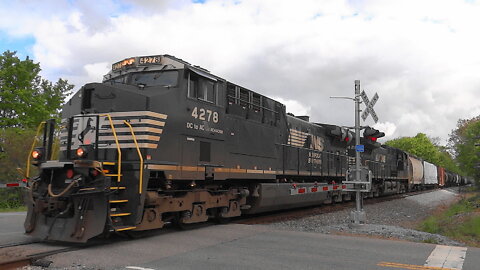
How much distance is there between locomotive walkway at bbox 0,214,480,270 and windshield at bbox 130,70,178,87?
3.25 metres

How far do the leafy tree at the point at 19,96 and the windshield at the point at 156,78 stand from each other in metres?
21.0

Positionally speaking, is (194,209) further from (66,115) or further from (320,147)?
(320,147)

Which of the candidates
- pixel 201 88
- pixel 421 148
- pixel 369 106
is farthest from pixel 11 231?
pixel 421 148

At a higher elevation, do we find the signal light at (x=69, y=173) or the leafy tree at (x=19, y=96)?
the leafy tree at (x=19, y=96)

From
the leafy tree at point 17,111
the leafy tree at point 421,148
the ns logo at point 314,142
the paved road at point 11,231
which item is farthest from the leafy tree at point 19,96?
the leafy tree at point 421,148

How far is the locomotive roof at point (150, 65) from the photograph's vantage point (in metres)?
8.53

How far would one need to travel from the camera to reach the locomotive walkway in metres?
5.76

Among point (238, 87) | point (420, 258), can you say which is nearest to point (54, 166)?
point (238, 87)

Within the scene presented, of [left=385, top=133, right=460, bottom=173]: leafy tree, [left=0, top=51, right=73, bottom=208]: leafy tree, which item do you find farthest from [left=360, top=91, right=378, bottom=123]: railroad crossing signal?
[left=385, top=133, right=460, bottom=173]: leafy tree

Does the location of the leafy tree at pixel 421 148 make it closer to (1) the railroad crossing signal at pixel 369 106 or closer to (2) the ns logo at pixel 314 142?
(2) the ns logo at pixel 314 142

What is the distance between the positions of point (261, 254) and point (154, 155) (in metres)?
2.84

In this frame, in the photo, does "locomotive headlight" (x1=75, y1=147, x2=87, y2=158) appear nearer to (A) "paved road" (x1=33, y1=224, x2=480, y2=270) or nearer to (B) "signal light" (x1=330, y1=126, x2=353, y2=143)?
(A) "paved road" (x1=33, y1=224, x2=480, y2=270)

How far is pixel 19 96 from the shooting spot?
26.1 meters

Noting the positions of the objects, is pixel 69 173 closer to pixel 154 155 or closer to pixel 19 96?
pixel 154 155
